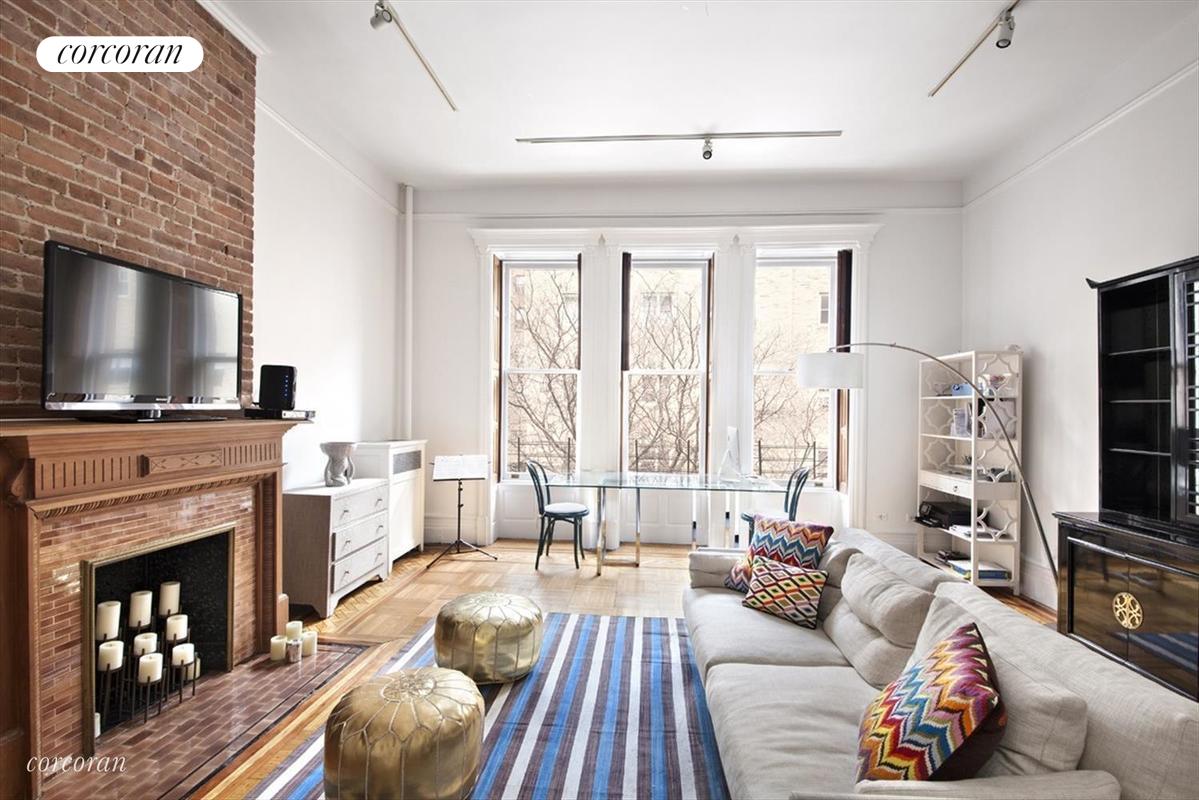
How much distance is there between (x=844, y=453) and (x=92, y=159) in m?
5.57

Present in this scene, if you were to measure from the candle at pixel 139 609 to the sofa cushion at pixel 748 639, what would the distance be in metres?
2.43

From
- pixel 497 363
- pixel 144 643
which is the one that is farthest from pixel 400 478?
pixel 144 643

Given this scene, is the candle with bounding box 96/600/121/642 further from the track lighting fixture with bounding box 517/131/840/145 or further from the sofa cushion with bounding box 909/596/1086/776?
the track lighting fixture with bounding box 517/131/840/145

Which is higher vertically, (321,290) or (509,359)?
(321,290)

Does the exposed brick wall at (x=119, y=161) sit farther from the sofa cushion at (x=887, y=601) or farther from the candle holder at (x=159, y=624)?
the sofa cushion at (x=887, y=601)

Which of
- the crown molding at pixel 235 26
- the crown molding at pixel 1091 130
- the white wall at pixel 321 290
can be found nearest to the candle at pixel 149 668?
the white wall at pixel 321 290

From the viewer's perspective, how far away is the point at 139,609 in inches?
102

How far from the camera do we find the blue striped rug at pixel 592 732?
208cm

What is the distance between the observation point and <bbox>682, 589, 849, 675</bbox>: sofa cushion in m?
2.32

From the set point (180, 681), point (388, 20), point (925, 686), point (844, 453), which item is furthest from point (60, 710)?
point (844, 453)

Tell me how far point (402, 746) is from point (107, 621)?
5.01 ft

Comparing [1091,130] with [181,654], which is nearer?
[181,654]

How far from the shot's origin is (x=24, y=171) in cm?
211

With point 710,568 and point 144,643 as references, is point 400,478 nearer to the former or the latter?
point 144,643
